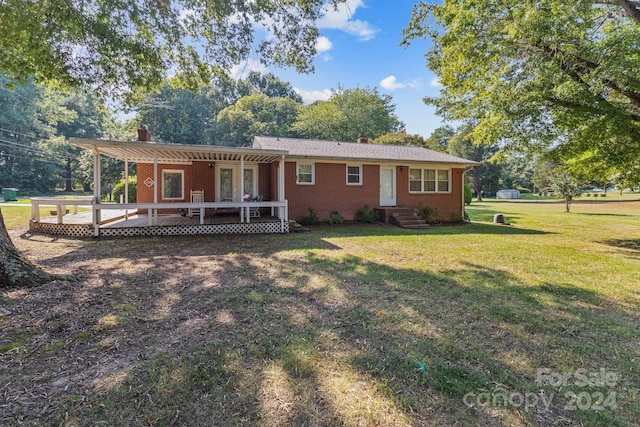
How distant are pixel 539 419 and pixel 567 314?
8.13ft

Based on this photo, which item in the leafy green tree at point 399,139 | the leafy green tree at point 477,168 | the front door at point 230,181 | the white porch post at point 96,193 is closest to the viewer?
the white porch post at point 96,193

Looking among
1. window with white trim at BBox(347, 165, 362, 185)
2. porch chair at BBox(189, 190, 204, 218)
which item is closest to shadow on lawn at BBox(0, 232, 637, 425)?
porch chair at BBox(189, 190, 204, 218)

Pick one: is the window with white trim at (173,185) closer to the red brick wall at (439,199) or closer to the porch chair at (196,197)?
the porch chair at (196,197)

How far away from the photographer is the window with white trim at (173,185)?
14.0 metres

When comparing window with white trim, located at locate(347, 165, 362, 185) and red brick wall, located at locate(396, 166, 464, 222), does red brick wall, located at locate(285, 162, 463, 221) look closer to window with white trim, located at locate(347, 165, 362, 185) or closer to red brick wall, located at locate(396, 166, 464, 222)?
red brick wall, located at locate(396, 166, 464, 222)

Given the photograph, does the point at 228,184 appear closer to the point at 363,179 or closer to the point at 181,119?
the point at 363,179

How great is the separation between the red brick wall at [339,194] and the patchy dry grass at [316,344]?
6.77m

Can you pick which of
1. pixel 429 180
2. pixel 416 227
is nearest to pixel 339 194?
pixel 416 227

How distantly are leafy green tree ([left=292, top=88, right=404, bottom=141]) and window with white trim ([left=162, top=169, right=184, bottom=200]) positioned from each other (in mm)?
24528

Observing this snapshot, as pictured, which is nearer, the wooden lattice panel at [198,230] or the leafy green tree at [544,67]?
the leafy green tree at [544,67]

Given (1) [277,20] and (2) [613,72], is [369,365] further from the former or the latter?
(1) [277,20]

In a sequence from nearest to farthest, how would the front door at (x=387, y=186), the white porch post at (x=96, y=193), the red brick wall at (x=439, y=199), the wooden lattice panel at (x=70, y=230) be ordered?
the white porch post at (x=96, y=193), the wooden lattice panel at (x=70, y=230), the front door at (x=387, y=186), the red brick wall at (x=439, y=199)

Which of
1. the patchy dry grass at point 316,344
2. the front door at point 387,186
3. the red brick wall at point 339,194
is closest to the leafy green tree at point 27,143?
the red brick wall at point 339,194

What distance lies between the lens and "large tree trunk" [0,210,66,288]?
4285 millimetres
